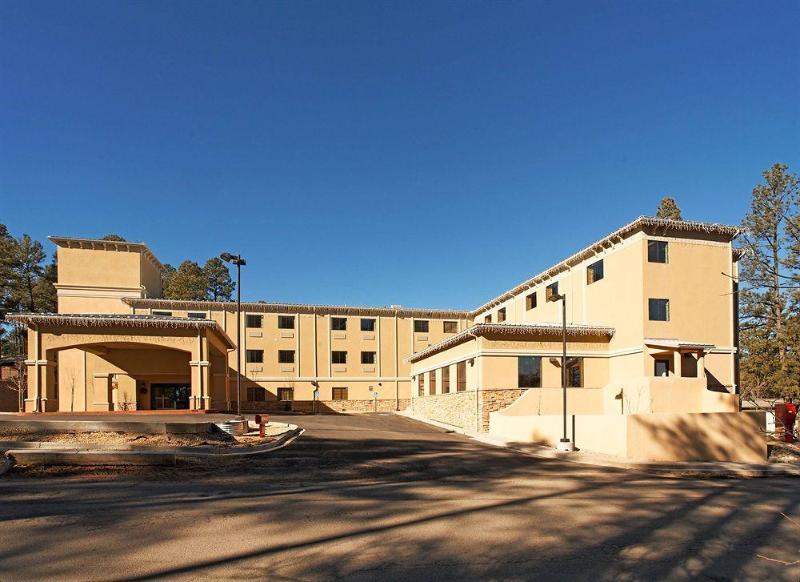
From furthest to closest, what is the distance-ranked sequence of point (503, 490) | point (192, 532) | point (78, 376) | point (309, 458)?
point (78, 376)
point (309, 458)
point (503, 490)
point (192, 532)

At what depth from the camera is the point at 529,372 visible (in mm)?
29547

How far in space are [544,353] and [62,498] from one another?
963 inches

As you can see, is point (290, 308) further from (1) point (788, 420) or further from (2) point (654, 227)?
(1) point (788, 420)

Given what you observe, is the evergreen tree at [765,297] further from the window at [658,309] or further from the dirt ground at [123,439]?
the dirt ground at [123,439]

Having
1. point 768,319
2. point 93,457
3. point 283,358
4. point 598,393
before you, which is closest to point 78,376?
point 283,358

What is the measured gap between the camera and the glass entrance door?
39.0 m

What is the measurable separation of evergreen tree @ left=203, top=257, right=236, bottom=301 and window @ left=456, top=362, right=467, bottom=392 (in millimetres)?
54613

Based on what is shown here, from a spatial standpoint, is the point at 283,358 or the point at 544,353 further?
the point at 283,358

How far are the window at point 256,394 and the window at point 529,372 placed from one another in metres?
24.7

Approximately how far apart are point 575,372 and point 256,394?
88.3ft

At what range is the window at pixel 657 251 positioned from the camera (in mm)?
29312

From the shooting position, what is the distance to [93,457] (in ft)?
44.1

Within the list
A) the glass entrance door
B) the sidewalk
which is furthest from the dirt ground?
the glass entrance door

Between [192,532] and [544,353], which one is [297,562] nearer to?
[192,532]
